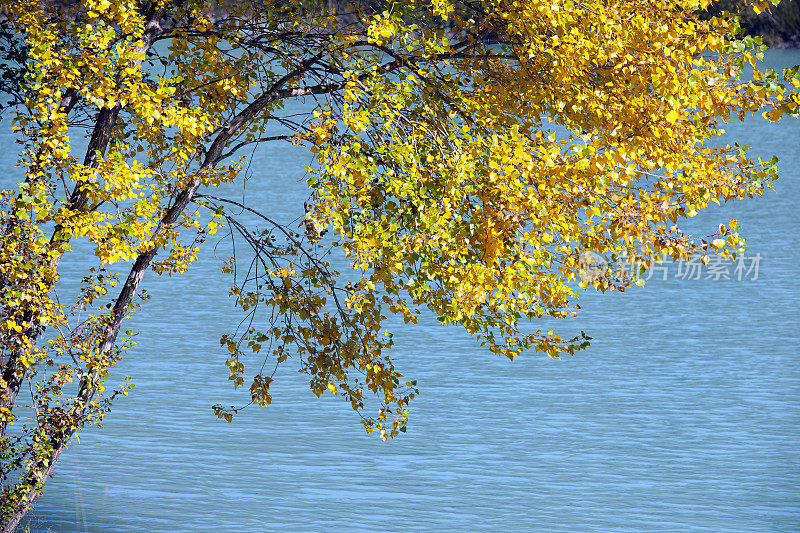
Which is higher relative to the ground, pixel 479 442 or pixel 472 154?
pixel 479 442

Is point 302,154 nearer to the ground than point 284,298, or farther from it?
farther from it

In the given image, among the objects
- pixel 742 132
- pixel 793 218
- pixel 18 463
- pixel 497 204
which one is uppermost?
pixel 742 132

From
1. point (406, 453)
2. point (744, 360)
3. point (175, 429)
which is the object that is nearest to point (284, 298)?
point (406, 453)

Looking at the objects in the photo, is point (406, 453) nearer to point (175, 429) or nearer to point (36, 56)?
point (175, 429)

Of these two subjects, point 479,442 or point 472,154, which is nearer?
point 472,154

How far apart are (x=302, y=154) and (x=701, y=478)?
150 feet

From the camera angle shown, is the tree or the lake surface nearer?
the tree

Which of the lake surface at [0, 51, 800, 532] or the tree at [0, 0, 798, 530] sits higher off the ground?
the lake surface at [0, 51, 800, 532]

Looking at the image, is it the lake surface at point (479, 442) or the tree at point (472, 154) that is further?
the lake surface at point (479, 442)

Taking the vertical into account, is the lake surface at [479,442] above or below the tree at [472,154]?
above

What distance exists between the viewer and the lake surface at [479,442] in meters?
18.0

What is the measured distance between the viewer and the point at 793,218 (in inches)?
1797

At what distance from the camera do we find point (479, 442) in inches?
858

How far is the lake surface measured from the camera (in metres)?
18.0
